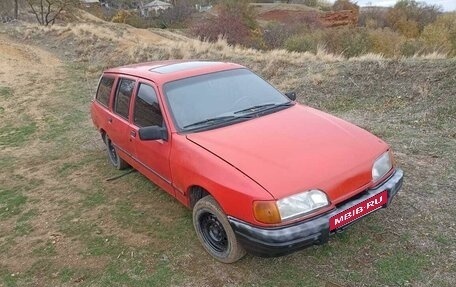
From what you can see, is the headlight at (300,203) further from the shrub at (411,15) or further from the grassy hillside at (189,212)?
the shrub at (411,15)

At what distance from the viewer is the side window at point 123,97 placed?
4543 millimetres

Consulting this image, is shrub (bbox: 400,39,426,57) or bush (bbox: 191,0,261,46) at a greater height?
shrub (bbox: 400,39,426,57)

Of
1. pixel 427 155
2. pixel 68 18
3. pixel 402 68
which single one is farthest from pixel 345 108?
pixel 68 18

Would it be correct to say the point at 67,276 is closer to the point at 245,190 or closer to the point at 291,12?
the point at 245,190

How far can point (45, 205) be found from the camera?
4.88 m

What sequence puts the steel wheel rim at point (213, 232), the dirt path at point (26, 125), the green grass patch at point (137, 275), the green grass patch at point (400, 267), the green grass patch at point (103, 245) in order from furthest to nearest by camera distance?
the dirt path at point (26, 125)
the green grass patch at point (103, 245)
the steel wheel rim at point (213, 232)
the green grass patch at point (137, 275)
the green grass patch at point (400, 267)

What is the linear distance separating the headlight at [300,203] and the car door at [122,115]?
232 cm

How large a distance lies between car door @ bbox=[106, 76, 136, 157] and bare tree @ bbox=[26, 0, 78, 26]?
34320mm

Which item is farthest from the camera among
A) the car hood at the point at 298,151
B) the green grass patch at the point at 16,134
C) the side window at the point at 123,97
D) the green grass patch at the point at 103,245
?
the green grass patch at the point at 16,134

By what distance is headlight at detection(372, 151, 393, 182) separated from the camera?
325cm

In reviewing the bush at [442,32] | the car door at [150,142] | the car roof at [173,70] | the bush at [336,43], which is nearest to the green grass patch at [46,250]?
the car door at [150,142]

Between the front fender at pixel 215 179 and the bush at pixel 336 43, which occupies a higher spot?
the front fender at pixel 215 179

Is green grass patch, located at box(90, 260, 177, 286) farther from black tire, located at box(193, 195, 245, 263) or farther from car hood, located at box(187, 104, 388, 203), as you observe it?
car hood, located at box(187, 104, 388, 203)

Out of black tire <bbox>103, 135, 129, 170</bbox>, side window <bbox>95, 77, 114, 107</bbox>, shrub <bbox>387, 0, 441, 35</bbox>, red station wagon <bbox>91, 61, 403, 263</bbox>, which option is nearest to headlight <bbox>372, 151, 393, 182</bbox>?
red station wagon <bbox>91, 61, 403, 263</bbox>
